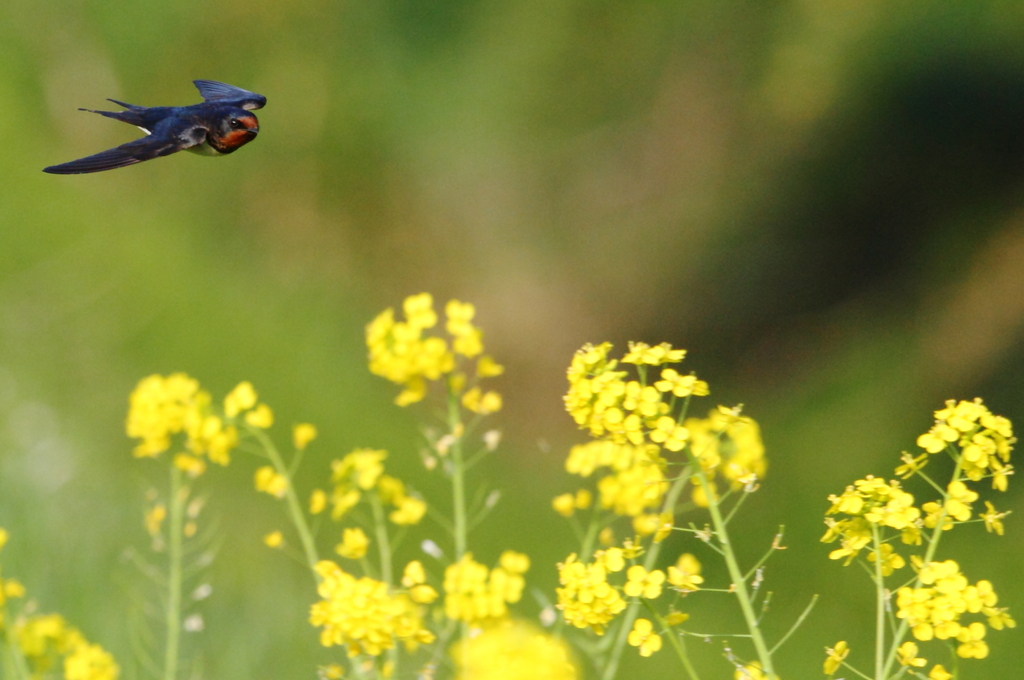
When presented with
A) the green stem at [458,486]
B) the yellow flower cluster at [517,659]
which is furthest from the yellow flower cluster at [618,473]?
the yellow flower cluster at [517,659]

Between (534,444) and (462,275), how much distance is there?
570 millimetres

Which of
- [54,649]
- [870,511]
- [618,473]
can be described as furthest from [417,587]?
[54,649]

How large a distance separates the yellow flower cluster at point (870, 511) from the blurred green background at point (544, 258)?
3.98ft

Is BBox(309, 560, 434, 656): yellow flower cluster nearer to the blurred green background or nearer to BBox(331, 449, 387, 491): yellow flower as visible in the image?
BBox(331, 449, 387, 491): yellow flower

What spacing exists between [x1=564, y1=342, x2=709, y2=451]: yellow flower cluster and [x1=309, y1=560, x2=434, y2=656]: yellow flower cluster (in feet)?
0.85

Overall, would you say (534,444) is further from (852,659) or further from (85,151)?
(85,151)

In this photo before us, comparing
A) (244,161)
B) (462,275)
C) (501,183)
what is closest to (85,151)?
(244,161)

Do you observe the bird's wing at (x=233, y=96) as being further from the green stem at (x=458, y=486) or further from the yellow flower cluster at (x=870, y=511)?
the yellow flower cluster at (x=870, y=511)

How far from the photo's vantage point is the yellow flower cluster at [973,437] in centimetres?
101

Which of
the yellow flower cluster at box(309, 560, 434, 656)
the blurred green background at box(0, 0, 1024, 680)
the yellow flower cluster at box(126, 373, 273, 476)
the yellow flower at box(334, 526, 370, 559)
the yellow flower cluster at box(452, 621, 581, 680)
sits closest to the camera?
the yellow flower cluster at box(452, 621, 581, 680)

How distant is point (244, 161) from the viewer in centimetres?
413

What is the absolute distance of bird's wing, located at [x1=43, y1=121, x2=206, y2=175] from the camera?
0.93m

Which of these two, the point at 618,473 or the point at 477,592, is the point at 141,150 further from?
the point at 618,473

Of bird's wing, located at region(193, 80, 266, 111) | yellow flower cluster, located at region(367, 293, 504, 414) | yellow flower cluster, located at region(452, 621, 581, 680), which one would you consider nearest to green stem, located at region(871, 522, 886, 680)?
yellow flower cluster, located at region(452, 621, 581, 680)
